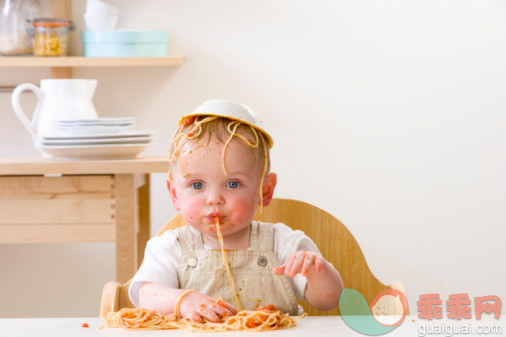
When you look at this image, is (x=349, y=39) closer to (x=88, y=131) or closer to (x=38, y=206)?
(x=88, y=131)

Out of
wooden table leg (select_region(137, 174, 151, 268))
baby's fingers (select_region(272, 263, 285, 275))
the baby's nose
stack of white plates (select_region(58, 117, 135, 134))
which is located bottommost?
wooden table leg (select_region(137, 174, 151, 268))

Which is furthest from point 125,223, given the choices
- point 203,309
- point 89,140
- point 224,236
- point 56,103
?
point 203,309

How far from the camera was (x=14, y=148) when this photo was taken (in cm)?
224

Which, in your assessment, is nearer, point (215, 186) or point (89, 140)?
point (215, 186)

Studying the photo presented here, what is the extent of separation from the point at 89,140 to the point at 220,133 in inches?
30.9

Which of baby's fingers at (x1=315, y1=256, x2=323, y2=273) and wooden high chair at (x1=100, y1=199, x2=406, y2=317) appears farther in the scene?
wooden high chair at (x1=100, y1=199, x2=406, y2=317)

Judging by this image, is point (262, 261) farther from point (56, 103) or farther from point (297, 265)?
point (56, 103)

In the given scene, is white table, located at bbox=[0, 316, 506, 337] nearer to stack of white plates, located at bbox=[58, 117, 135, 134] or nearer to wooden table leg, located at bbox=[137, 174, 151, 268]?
stack of white plates, located at bbox=[58, 117, 135, 134]

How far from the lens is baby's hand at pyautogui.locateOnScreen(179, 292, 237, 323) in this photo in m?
0.87

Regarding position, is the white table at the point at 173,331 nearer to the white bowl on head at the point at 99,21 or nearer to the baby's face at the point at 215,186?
the baby's face at the point at 215,186

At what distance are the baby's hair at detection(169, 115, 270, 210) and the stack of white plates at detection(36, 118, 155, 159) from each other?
28.1 inches

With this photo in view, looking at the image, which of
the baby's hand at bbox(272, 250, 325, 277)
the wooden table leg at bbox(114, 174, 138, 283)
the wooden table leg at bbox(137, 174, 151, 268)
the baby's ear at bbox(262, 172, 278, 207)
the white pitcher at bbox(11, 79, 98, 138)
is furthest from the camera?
the wooden table leg at bbox(137, 174, 151, 268)

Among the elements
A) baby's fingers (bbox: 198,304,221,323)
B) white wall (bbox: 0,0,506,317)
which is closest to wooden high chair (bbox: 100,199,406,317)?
baby's fingers (bbox: 198,304,221,323)

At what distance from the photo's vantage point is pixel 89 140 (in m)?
1.73
